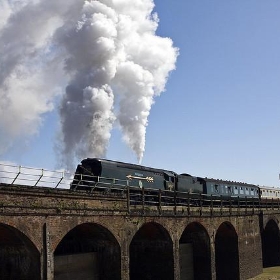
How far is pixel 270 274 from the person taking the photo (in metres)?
32.3

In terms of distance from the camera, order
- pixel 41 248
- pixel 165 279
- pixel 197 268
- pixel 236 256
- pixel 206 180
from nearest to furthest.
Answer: pixel 41 248, pixel 165 279, pixel 197 268, pixel 236 256, pixel 206 180

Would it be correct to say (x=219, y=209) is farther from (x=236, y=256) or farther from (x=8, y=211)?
(x=8, y=211)

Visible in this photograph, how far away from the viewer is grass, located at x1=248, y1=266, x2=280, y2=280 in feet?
100

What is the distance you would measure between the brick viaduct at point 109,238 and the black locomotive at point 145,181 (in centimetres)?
130

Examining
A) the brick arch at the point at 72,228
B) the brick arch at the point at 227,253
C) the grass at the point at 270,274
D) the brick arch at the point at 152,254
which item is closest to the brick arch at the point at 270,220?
the grass at the point at 270,274

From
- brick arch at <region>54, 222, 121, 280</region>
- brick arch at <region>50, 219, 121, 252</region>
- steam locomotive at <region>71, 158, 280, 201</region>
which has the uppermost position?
steam locomotive at <region>71, 158, 280, 201</region>

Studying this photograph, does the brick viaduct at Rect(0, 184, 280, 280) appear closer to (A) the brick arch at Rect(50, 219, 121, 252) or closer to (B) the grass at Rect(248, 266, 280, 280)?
(A) the brick arch at Rect(50, 219, 121, 252)

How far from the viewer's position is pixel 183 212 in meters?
23.0

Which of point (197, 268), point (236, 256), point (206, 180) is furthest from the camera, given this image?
point (206, 180)

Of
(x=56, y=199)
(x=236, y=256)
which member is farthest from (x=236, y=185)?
(x=56, y=199)

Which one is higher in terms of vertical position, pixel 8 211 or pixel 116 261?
pixel 8 211

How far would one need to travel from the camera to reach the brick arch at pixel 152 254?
21.9 metres

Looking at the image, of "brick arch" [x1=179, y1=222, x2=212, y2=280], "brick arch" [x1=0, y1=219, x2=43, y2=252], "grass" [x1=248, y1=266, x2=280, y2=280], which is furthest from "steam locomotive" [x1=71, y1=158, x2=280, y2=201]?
"grass" [x1=248, y1=266, x2=280, y2=280]

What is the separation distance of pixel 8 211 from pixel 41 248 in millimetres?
2117
